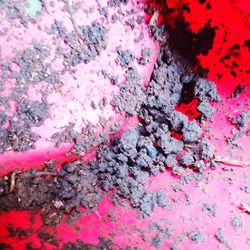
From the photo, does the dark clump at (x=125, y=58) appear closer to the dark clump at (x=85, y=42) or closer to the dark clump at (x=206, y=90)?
the dark clump at (x=85, y=42)

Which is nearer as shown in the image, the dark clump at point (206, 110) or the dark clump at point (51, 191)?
the dark clump at point (51, 191)

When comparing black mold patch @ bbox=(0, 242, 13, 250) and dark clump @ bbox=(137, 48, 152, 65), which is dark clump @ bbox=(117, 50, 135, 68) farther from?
black mold patch @ bbox=(0, 242, 13, 250)

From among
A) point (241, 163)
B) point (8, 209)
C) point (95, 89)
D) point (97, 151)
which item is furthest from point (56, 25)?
point (241, 163)

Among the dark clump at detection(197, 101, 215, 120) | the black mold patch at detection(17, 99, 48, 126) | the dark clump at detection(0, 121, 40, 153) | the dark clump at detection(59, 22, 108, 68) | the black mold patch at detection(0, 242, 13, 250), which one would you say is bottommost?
the black mold patch at detection(0, 242, 13, 250)

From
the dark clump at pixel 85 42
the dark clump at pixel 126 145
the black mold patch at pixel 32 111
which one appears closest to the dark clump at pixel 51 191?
the dark clump at pixel 126 145

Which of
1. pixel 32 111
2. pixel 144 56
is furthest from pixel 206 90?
pixel 32 111

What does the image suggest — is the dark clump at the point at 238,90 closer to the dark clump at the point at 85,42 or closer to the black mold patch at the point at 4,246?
the dark clump at the point at 85,42

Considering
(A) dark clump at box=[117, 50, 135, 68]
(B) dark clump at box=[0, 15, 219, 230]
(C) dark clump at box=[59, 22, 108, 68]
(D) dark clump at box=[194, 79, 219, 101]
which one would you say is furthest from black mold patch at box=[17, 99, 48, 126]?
(D) dark clump at box=[194, 79, 219, 101]

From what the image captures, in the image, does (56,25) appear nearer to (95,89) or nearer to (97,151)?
(95,89)

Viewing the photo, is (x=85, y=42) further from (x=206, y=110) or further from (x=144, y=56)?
(x=206, y=110)

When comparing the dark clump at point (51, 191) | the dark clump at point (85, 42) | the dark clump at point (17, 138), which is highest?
the dark clump at point (85, 42)

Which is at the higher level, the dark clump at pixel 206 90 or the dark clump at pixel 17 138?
the dark clump at pixel 206 90
